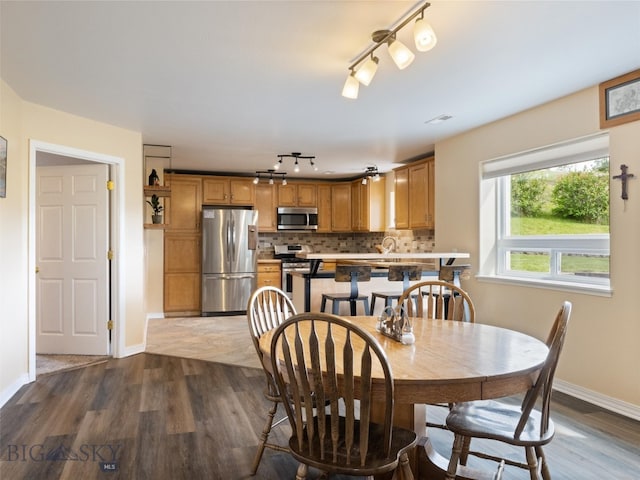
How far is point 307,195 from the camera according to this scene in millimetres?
7637

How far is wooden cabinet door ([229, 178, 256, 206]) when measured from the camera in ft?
23.5

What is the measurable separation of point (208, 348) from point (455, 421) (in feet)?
11.6

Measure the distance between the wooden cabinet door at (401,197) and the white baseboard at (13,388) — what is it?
4.37m

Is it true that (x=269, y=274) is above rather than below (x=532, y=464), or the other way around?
above

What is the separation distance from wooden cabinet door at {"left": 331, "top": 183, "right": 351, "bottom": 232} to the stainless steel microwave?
0.36 meters

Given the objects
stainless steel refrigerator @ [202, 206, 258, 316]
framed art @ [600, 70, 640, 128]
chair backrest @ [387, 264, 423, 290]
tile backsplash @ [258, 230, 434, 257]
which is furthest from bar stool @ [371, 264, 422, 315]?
stainless steel refrigerator @ [202, 206, 258, 316]

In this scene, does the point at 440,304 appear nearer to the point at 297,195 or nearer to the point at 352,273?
the point at 352,273

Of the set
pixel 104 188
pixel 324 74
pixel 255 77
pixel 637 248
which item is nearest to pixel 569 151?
pixel 637 248

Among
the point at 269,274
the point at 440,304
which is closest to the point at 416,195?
the point at 269,274

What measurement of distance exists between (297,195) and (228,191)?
1168mm

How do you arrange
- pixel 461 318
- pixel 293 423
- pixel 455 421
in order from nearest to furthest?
pixel 293 423 → pixel 455 421 → pixel 461 318

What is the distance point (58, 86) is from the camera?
126 inches

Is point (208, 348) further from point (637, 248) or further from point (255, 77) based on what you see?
point (637, 248)

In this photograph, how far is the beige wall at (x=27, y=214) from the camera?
3.27m
